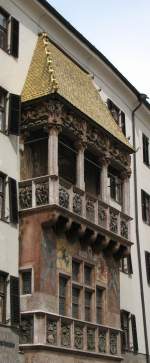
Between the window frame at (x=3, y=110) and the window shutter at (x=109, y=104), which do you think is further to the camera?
the window shutter at (x=109, y=104)

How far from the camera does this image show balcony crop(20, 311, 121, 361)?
22.7 metres

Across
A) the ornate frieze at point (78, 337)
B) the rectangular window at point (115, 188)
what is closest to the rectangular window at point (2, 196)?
A: the ornate frieze at point (78, 337)

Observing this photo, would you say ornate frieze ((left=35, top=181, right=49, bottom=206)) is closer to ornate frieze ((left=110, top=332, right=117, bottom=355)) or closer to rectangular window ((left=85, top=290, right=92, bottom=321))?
rectangular window ((left=85, top=290, right=92, bottom=321))

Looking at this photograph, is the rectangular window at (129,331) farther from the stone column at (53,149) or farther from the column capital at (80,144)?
the stone column at (53,149)

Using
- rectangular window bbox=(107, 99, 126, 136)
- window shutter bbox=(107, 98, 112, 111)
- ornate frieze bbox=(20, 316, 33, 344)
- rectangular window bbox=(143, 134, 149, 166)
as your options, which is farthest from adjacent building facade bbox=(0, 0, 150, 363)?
rectangular window bbox=(143, 134, 149, 166)

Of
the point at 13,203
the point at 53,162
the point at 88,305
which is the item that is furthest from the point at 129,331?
the point at 53,162

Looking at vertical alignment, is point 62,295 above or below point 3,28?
below

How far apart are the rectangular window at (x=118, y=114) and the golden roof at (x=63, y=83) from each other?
3961 mm

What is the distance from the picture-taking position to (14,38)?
26172 millimetres

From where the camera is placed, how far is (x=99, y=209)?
2659cm

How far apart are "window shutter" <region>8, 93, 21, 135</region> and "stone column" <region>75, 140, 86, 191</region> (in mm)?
2519

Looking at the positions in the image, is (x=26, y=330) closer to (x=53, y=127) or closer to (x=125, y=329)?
(x=53, y=127)

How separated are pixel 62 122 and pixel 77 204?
291 centimetres

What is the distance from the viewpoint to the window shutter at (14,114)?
24.7 metres
